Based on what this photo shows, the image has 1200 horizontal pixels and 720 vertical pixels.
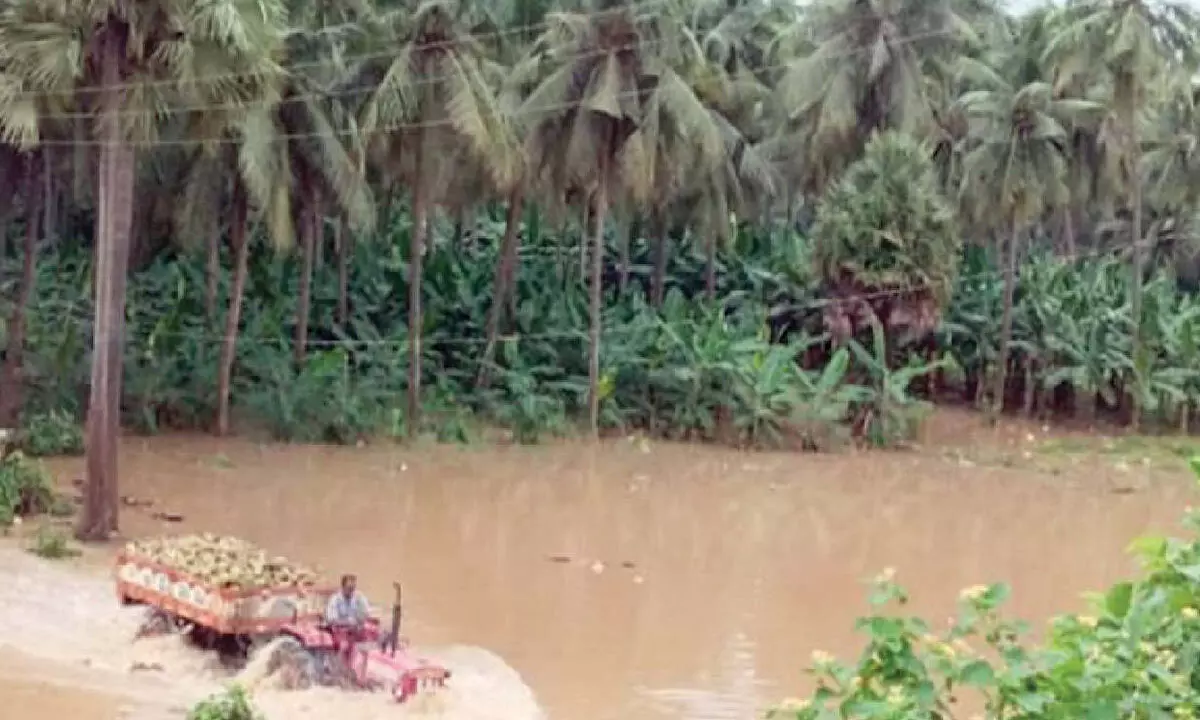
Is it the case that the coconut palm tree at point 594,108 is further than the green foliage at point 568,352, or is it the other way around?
the coconut palm tree at point 594,108

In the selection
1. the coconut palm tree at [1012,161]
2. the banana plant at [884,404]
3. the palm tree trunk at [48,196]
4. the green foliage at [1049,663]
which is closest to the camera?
the green foliage at [1049,663]

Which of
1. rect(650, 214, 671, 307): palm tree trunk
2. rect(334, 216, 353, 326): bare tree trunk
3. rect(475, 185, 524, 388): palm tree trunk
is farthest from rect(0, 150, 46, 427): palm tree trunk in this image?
rect(650, 214, 671, 307): palm tree trunk

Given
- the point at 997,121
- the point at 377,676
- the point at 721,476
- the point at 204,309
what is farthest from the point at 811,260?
the point at 377,676

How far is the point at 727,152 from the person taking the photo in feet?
105

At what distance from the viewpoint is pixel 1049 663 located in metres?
3.30

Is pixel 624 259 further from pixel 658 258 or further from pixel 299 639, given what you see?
pixel 299 639

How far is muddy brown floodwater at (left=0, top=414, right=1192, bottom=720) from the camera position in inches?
557

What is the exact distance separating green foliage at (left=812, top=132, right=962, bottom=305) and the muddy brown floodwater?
119 inches

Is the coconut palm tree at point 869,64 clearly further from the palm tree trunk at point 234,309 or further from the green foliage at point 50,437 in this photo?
the green foliage at point 50,437

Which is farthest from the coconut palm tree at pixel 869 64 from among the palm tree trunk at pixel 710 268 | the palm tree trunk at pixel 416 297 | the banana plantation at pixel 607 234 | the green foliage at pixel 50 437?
the green foliage at pixel 50 437

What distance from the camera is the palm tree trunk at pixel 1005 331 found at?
31844 millimetres

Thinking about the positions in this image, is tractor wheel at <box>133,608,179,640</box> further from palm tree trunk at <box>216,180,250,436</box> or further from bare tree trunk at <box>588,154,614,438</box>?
bare tree trunk at <box>588,154,614,438</box>

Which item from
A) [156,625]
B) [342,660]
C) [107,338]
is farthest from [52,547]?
[342,660]

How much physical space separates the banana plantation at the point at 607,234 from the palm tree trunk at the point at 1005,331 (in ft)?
0.28
